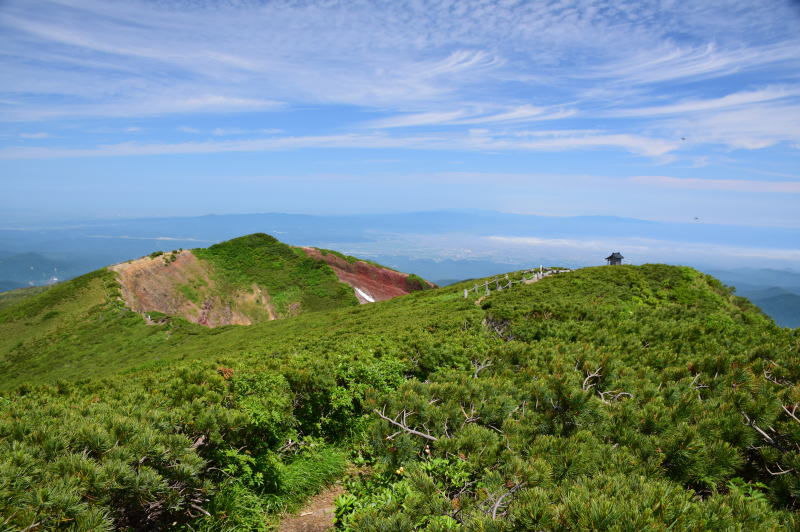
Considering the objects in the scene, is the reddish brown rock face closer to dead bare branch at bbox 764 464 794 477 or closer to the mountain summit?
the mountain summit

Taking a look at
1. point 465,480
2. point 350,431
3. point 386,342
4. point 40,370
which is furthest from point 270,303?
point 465,480

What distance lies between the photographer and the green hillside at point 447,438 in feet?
13.5

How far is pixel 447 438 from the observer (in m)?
5.79

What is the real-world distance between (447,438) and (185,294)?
5314 cm

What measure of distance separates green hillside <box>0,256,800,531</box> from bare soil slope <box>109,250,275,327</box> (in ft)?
139

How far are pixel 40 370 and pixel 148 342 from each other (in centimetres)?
751

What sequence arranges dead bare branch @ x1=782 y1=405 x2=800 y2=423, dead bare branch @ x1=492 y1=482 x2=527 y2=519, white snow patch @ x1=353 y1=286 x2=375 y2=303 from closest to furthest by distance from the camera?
dead bare branch @ x1=492 y1=482 x2=527 y2=519
dead bare branch @ x1=782 y1=405 x2=800 y2=423
white snow patch @ x1=353 y1=286 x2=375 y2=303

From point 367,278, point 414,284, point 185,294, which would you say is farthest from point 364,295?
point 185,294

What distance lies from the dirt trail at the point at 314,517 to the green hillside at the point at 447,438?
23cm

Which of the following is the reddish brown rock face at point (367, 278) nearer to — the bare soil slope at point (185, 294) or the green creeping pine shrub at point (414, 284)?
the green creeping pine shrub at point (414, 284)

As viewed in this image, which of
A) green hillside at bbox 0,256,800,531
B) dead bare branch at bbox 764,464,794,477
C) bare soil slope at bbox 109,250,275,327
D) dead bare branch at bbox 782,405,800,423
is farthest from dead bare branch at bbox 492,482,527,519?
A: bare soil slope at bbox 109,250,275,327

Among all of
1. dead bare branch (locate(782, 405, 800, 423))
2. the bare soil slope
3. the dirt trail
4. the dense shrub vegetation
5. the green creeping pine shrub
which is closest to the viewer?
dead bare branch (locate(782, 405, 800, 423))

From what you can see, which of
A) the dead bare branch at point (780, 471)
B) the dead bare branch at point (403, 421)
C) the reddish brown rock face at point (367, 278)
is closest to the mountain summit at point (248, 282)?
the reddish brown rock face at point (367, 278)

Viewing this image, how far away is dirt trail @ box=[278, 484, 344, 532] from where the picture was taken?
6645 mm
